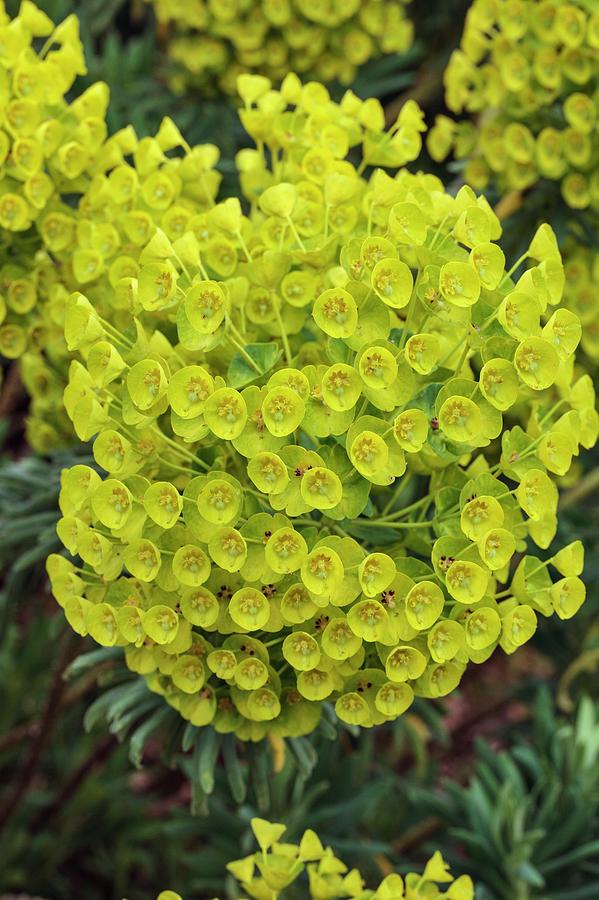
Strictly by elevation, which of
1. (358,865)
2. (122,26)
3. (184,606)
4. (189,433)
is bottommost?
(358,865)

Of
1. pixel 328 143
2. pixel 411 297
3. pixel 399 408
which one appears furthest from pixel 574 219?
pixel 399 408

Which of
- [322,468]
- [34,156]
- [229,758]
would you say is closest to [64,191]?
[34,156]

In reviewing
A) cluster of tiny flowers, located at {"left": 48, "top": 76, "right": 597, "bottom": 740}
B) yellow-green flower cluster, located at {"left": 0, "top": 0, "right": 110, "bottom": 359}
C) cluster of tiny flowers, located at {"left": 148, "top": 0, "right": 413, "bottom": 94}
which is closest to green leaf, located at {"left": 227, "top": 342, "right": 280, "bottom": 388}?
cluster of tiny flowers, located at {"left": 48, "top": 76, "right": 597, "bottom": 740}

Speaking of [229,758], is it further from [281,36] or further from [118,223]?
[281,36]

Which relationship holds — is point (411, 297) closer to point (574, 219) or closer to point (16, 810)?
point (574, 219)

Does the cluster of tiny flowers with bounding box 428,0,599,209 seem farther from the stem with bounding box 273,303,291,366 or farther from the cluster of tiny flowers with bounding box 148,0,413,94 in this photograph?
the stem with bounding box 273,303,291,366

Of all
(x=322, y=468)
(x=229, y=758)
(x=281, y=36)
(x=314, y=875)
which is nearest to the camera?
(x=322, y=468)
